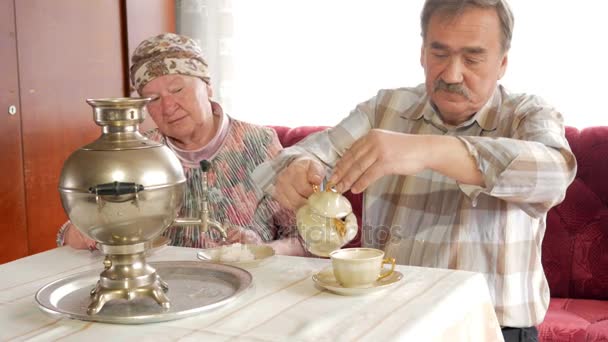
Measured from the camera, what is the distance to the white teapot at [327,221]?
1.33 m

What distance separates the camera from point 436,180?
1.70 metres

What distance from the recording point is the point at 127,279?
122 centimetres

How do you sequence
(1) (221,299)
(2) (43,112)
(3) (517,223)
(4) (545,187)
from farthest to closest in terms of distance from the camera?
(2) (43,112) → (3) (517,223) → (4) (545,187) → (1) (221,299)

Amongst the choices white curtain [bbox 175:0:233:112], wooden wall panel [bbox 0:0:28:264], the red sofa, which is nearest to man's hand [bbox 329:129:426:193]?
the red sofa

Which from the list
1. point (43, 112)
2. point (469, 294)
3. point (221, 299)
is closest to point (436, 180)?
point (469, 294)

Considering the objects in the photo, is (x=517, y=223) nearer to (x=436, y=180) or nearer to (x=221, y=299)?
(x=436, y=180)

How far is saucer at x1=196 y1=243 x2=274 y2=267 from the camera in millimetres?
1489

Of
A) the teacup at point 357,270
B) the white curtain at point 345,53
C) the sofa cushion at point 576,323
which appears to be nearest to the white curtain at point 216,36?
the white curtain at point 345,53

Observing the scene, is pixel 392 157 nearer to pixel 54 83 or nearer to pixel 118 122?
pixel 118 122

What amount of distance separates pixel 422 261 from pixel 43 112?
179cm

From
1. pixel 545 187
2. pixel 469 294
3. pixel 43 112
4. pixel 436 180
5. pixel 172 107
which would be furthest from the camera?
pixel 43 112

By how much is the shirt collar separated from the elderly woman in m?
0.51

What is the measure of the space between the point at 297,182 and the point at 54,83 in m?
1.71

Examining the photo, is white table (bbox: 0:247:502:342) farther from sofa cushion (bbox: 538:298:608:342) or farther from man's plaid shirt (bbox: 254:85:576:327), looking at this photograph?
sofa cushion (bbox: 538:298:608:342)
